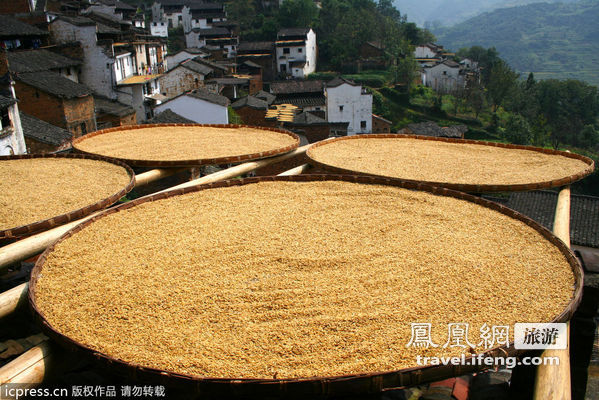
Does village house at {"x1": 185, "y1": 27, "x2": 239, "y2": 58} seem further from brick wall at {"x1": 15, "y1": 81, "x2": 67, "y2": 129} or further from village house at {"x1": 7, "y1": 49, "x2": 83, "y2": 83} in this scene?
brick wall at {"x1": 15, "y1": 81, "x2": 67, "y2": 129}

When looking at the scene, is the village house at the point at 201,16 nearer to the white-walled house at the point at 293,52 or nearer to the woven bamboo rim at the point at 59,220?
the white-walled house at the point at 293,52

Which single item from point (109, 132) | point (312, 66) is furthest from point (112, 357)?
point (312, 66)

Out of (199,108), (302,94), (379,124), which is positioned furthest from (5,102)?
(379,124)


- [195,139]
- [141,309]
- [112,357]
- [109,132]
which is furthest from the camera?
[109,132]

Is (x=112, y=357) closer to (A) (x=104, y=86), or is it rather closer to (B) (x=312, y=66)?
(A) (x=104, y=86)

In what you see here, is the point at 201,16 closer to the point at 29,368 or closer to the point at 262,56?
the point at 262,56

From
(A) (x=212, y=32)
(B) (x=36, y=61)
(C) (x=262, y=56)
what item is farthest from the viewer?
(A) (x=212, y=32)
